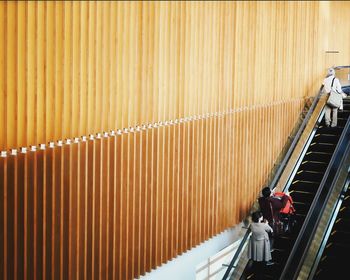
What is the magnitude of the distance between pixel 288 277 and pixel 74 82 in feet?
15.7

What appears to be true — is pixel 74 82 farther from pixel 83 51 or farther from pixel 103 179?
pixel 103 179

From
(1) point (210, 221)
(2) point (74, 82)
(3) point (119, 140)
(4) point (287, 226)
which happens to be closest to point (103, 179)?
(3) point (119, 140)

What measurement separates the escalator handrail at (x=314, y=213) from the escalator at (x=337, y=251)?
0.36m

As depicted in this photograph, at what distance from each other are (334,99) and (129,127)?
21.6ft

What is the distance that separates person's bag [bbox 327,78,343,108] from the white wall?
12.3 feet

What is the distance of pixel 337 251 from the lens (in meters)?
9.91

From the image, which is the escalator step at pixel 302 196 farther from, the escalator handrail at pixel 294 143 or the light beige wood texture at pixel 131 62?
the light beige wood texture at pixel 131 62

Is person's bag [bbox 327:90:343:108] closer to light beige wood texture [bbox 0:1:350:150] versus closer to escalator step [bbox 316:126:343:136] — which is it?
escalator step [bbox 316:126:343:136]

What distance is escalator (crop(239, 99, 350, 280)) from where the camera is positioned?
10.1m

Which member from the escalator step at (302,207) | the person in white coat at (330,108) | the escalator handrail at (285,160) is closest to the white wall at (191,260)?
the escalator handrail at (285,160)

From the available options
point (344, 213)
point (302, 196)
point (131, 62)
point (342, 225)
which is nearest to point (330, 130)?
point (302, 196)

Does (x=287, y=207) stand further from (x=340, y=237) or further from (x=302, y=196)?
(x=302, y=196)

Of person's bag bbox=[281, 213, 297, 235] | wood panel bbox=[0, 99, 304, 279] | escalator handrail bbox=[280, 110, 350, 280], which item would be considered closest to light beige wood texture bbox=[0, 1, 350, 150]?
wood panel bbox=[0, 99, 304, 279]

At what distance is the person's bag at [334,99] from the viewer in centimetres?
Answer: 1297
